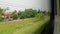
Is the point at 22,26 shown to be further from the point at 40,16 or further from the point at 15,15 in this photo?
the point at 40,16

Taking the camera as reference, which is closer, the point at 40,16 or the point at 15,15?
the point at 15,15

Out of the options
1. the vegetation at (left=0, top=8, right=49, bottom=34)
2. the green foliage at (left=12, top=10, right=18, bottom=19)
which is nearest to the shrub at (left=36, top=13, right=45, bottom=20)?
the vegetation at (left=0, top=8, right=49, bottom=34)

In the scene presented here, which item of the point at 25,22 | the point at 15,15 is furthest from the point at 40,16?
the point at 15,15

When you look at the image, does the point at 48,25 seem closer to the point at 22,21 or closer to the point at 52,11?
the point at 52,11

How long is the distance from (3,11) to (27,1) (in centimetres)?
33

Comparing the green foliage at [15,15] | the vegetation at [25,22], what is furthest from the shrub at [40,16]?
the green foliage at [15,15]

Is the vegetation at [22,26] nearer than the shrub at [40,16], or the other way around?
the vegetation at [22,26]

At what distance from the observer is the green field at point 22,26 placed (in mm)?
1193

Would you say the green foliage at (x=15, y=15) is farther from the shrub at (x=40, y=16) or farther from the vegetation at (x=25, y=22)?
the shrub at (x=40, y=16)

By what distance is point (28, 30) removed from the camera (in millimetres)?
1393

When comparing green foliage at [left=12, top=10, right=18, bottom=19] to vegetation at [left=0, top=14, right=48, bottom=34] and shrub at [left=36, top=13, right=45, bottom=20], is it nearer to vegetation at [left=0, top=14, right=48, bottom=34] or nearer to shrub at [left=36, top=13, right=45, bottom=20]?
vegetation at [left=0, top=14, right=48, bottom=34]

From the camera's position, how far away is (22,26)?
135 cm

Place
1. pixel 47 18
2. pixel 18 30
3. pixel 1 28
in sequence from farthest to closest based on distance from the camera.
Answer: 1. pixel 47 18
2. pixel 18 30
3. pixel 1 28

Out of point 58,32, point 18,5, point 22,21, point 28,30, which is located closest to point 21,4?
point 18,5
